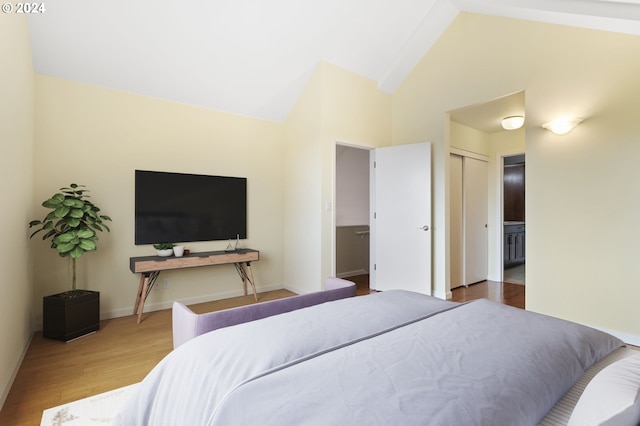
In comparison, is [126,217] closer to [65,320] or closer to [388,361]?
[65,320]

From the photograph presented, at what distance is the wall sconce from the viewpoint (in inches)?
118

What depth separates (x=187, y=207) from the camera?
12.7ft

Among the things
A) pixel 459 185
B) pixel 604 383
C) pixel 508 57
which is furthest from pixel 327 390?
pixel 459 185

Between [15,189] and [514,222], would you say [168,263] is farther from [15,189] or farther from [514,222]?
[514,222]

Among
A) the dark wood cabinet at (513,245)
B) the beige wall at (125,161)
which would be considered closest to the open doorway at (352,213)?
the beige wall at (125,161)

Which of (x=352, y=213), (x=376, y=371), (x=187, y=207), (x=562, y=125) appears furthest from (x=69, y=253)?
(x=562, y=125)

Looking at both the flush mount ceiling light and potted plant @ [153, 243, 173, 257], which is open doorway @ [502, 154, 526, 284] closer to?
the flush mount ceiling light

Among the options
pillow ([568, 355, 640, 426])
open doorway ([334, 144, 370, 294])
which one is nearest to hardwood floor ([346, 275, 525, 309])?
open doorway ([334, 144, 370, 294])

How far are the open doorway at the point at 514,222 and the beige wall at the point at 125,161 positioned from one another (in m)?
4.32

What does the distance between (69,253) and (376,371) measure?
317 cm

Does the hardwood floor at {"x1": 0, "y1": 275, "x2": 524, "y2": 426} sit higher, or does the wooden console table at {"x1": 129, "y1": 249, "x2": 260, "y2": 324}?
the wooden console table at {"x1": 129, "y1": 249, "x2": 260, "y2": 324}

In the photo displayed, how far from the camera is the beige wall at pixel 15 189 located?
1940 mm

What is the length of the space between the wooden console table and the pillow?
343cm

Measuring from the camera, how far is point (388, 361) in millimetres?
989
